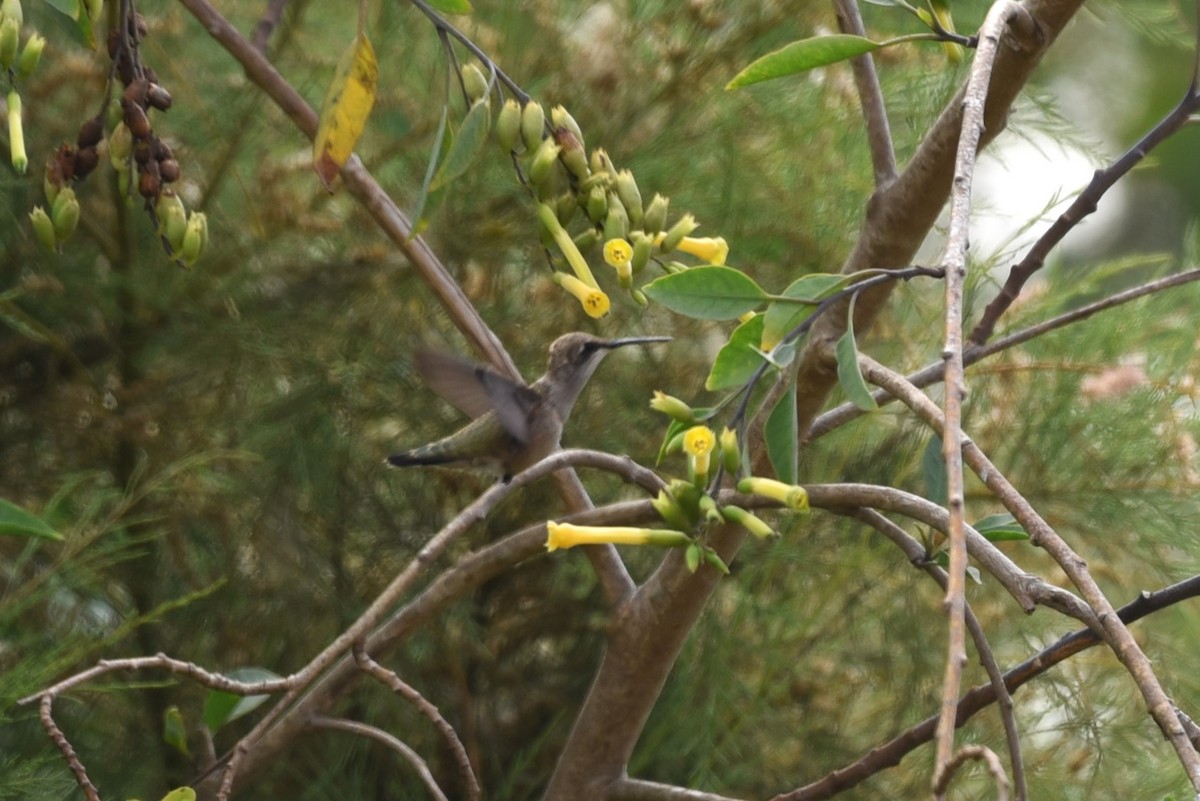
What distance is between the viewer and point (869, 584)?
1190mm

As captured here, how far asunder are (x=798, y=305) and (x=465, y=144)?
0.23m

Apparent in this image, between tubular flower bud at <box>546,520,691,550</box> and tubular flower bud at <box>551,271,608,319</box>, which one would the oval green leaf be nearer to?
tubular flower bud at <box>546,520,691,550</box>

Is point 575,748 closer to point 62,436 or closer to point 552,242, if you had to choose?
point 552,242

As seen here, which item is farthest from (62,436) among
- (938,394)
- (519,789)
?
(938,394)

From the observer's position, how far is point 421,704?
2.50 feet

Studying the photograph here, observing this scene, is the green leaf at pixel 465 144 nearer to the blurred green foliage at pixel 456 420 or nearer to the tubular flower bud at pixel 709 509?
the tubular flower bud at pixel 709 509

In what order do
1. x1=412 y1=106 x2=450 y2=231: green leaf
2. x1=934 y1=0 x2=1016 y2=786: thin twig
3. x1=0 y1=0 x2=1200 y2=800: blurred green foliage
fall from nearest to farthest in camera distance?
x1=934 y1=0 x2=1016 y2=786: thin twig
x1=412 y1=106 x2=450 y2=231: green leaf
x1=0 y1=0 x2=1200 y2=800: blurred green foliage

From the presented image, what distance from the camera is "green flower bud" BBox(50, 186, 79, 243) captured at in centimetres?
82

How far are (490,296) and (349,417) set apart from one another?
0.17 meters

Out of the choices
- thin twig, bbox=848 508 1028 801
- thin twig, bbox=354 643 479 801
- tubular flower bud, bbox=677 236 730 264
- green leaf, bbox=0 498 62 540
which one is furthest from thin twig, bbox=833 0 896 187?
green leaf, bbox=0 498 62 540

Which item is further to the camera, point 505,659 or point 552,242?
point 505,659

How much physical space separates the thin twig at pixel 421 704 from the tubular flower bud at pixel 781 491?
0.23 meters

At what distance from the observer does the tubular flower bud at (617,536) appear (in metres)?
0.63

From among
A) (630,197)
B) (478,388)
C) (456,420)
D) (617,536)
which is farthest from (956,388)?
(456,420)
